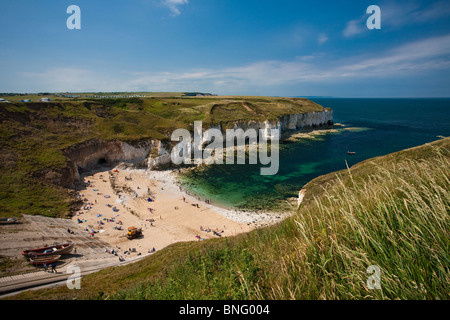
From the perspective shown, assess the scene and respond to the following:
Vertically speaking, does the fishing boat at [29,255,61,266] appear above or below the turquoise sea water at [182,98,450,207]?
below

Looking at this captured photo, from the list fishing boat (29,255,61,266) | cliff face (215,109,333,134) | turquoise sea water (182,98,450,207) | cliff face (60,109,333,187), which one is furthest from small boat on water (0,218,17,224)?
cliff face (215,109,333,134)

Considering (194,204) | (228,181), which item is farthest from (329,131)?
(194,204)

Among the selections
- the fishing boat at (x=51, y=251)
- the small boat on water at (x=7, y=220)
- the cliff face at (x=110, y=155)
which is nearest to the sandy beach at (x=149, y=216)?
the cliff face at (x=110, y=155)

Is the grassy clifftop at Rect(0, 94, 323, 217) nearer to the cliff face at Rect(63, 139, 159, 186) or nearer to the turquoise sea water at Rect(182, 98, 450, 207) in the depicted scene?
the cliff face at Rect(63, 139, 159, 186)

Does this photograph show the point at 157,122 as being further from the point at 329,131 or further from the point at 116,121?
the point at 329,131

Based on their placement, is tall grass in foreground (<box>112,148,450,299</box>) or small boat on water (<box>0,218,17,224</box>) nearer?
tall grass in foreground (<box>112,148,450,299</box>)

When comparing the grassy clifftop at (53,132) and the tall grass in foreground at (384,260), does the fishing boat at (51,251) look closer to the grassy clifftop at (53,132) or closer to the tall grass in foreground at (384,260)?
the grassy clifftop at (53,132)

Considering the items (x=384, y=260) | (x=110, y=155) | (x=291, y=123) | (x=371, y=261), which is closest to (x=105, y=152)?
(x=110, y=155)

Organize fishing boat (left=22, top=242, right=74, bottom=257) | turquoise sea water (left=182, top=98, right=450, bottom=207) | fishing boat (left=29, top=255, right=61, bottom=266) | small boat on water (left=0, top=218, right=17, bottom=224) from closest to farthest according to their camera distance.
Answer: fishing boat (left=29, top=255, right=61, bottom=266) < fishing boat (left=22, top=242, right=74, bottom=257) < small boat on water (left=0, top=218, right=17, bottom=224) < turquoise sea water (left=182, top=98, right=450, bottom=207)
